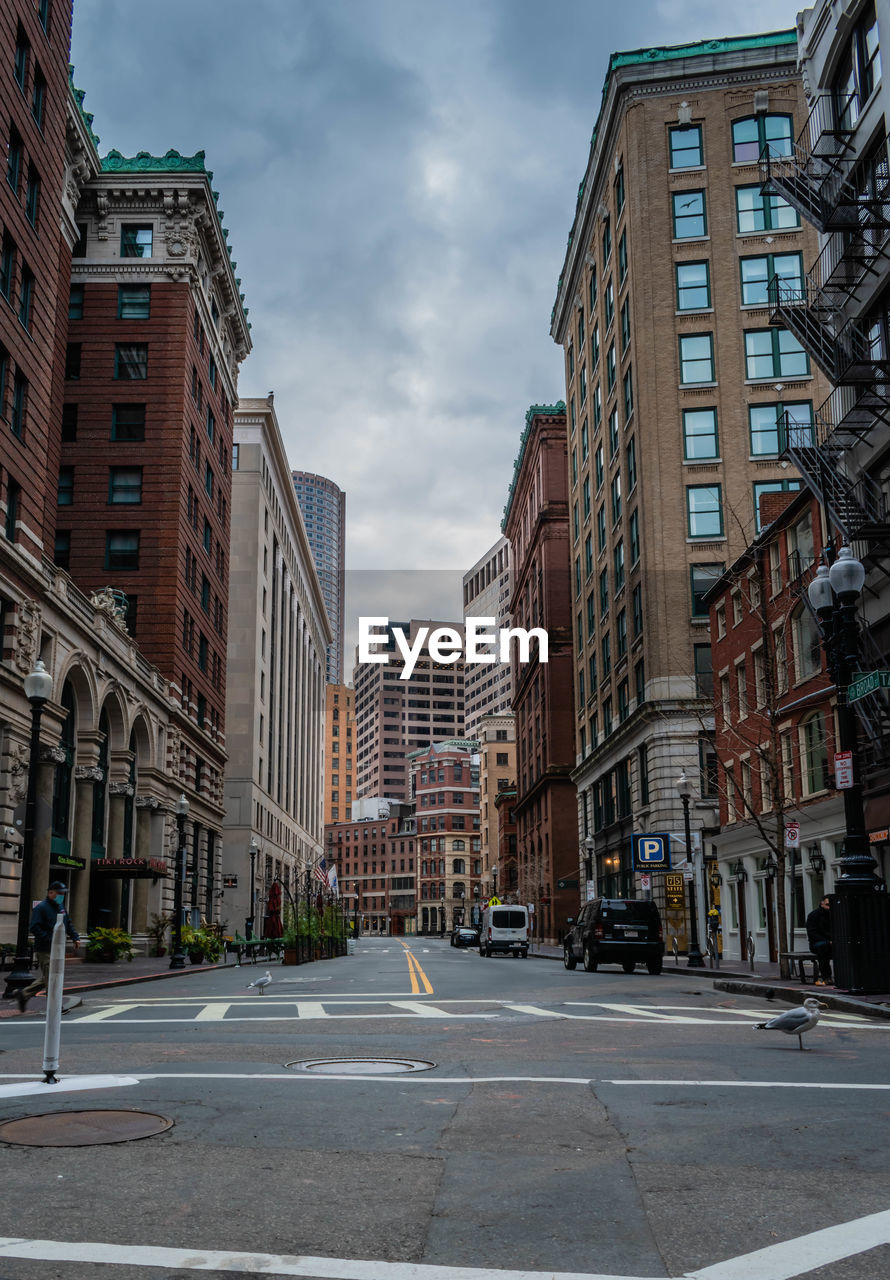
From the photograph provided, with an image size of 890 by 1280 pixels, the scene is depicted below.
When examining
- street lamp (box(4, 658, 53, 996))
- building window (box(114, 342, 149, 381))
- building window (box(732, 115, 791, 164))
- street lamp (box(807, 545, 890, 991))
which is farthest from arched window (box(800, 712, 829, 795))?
building window (box(114, 342, 149, 381))

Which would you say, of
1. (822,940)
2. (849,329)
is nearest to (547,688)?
(849,329)

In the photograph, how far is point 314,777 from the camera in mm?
136375

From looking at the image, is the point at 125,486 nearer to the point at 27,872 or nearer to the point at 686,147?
the point at 686,147

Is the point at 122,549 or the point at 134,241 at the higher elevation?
the point at 134,241

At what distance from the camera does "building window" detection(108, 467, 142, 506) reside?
5309cm

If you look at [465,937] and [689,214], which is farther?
[465,937]

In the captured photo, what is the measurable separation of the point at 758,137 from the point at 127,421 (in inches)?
1210

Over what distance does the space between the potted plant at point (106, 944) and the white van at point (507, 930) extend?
22654 mm

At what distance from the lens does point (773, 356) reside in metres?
52.4

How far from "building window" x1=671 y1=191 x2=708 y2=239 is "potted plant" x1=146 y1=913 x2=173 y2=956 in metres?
36.2

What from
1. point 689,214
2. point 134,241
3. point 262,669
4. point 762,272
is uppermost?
point 134,241

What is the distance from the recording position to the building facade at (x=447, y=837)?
190500mm

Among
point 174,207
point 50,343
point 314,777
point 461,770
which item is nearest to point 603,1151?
point 50,343

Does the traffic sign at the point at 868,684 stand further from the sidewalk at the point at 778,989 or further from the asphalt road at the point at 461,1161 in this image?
the asphalt road at the point at 461,1161
